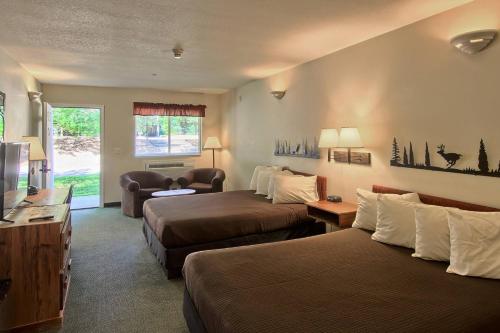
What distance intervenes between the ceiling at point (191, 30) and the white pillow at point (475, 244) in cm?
167

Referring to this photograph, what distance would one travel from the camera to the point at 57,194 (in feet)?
12.0

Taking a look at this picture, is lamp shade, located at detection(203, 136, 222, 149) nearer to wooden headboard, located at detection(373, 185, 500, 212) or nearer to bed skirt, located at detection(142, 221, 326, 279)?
bed skirt, located at detection(142, 221, 326, 279)

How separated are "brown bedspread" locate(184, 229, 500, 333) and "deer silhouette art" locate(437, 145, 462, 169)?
84 cm

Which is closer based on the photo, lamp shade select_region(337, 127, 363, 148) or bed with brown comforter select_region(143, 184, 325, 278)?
bed with brown comforter select_region(143, 184, 325, 278)

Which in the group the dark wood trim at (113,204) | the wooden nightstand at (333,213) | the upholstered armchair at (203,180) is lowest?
the dark wood trim at (113,204)

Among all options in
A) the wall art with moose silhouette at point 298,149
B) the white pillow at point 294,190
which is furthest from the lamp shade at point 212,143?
the white pillow at point 294,190

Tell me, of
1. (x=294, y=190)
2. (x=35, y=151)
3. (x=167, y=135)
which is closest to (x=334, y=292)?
(x=294, y=190)

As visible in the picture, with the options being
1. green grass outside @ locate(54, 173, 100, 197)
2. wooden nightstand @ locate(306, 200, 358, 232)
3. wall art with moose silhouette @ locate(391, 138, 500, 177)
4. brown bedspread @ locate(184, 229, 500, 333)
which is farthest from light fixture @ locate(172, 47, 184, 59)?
green grass outside @ locate(54, 173, 100, 197)

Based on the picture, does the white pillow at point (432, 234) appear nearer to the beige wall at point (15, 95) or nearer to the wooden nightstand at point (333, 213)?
the wooden nightstand at point (333, 213)

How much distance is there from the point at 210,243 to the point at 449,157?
2361mm

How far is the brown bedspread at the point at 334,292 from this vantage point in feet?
5.13

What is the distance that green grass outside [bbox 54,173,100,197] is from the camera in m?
7.59

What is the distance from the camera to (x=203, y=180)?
6.80m

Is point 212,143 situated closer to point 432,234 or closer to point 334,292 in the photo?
point 432,234
